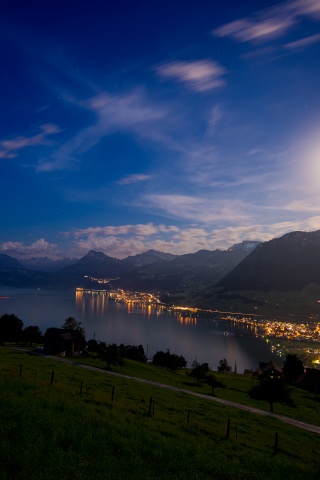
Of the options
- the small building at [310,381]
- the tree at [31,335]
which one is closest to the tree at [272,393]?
the small building at [310,381]

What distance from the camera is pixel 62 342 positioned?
8700cm

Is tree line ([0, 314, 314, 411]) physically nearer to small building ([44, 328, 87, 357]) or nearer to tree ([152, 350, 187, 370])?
tree ([152, 350, 187, 370])

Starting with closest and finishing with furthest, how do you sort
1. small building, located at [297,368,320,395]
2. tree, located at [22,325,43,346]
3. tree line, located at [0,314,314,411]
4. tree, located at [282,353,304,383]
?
1. tree line, located at [0,314,314,411]
2. small building, located at [297,368,320,395]
3. tree, located at [22,325,43,346]
4. tree, located at [282,353,304,383]

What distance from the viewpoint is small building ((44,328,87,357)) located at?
83.8 meters

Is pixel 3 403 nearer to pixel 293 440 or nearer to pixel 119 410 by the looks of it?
pixel 119 410

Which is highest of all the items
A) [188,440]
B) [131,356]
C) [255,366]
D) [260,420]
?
[188,440]

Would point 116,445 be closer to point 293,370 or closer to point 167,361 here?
point 167,361

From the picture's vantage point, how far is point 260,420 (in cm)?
4112

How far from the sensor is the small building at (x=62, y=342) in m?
83.8

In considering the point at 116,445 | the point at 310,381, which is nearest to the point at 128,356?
the point at 310,381

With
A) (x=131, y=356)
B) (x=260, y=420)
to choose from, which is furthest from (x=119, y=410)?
(x=131, y=356)

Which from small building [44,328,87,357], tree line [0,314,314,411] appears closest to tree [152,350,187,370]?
tree line [0,314,314,411]

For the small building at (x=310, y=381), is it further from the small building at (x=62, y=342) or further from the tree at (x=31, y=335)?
the tree at (x=31, y=335)

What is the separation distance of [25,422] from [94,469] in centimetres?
575
